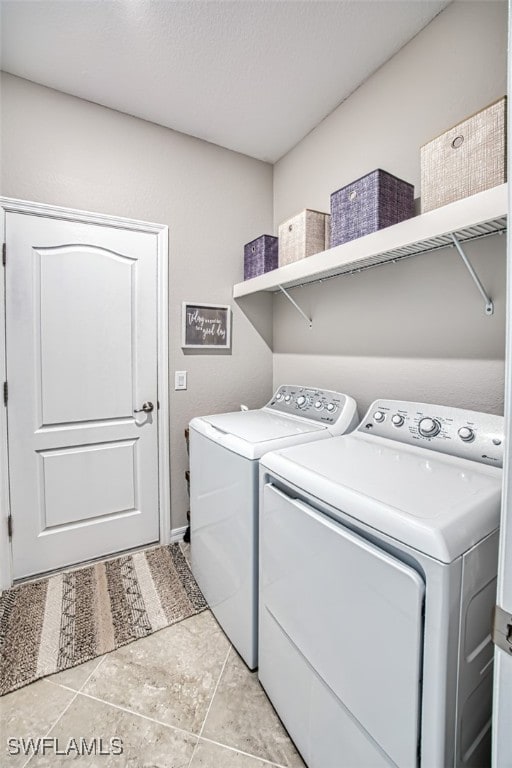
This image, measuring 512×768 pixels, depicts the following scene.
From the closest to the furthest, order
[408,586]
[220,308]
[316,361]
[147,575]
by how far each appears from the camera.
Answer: [408,586] < [147,575] < [316,361] < [220,308]

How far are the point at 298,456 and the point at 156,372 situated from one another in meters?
1.34

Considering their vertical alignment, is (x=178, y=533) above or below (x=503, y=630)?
below

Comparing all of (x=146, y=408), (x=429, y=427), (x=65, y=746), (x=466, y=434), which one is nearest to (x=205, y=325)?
(x=146, y=408)

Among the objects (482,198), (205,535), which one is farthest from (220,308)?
(482,198)

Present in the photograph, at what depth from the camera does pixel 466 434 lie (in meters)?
1.20

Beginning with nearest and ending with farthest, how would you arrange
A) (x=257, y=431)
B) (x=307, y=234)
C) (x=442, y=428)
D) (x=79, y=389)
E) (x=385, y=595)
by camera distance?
(x=385, y=595) < (x=442, y=428) < (x=257, y=431) < (x=307, y=234) < (x=79, y=389)

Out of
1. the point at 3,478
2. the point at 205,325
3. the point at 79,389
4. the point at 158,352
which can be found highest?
the point at 205,325

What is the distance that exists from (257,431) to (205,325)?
3.45ft

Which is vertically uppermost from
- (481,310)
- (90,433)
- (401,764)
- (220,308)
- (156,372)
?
(220,308)

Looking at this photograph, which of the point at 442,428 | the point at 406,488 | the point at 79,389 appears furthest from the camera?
the point at 79,389

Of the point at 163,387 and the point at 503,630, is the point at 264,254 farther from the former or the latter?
the point at 503,630

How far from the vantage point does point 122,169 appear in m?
2.09

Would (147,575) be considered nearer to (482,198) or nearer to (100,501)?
(100,501)

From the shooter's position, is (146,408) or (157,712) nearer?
(157,712)
